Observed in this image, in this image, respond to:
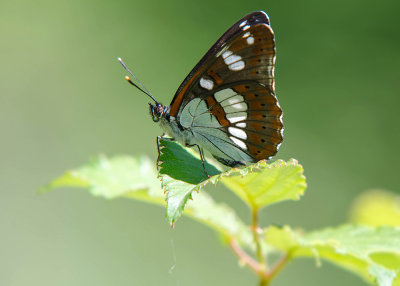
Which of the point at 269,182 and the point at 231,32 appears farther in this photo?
the point at 231,32

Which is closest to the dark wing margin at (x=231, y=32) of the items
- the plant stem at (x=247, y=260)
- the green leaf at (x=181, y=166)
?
the green leaf at (x=181, y=166)

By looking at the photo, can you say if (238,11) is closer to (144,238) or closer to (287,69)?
(287,69)

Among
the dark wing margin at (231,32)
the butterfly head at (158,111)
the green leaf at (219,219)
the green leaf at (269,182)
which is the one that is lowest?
the green leaf at (219,219)

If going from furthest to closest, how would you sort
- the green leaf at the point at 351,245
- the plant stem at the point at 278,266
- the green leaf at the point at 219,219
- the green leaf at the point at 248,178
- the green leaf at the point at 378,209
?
the green leaf at the point at 378,209 → the green leaf at the point at 219,219 → the plant stem at the point at 278,266 → the green leaf at the point at 351,245 → the green leaf at the point at 248,178

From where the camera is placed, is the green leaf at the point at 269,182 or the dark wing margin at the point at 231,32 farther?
the dark wing margin at the point at 231,32

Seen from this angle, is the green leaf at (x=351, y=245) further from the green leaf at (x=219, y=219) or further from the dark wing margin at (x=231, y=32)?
the dark wing margin at (x=231, y=32)

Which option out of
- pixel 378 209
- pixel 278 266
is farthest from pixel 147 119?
pixel 278 266

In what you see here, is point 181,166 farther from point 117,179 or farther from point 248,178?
point 117,179
